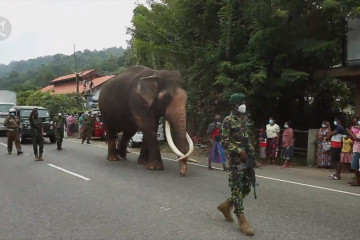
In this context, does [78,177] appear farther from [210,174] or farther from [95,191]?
[210,174]

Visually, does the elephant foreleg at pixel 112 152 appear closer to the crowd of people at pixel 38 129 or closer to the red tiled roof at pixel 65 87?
the crowd of people at pixel 38 129

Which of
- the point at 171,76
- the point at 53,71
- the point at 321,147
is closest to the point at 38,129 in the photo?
the point at 171,76

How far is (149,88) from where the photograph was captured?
11.1 meters

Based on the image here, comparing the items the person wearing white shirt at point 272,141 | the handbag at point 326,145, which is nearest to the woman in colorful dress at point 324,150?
the handbag at point 326,145

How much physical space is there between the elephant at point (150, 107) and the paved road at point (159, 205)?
75 centimetres

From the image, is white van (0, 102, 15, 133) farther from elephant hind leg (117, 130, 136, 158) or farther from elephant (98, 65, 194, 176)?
elephant (98, 65, 194, 176)

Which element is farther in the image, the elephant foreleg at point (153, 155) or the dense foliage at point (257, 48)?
the dense foliage at point (257, 48)

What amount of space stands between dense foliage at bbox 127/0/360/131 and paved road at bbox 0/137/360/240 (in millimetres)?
4162

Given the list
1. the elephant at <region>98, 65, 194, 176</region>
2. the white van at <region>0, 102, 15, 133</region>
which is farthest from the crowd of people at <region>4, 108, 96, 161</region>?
the white van at <region>0, 102, 15, 133</region>

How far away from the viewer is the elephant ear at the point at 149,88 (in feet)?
36.2

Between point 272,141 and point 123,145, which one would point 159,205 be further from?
point 272,141

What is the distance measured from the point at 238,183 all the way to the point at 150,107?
233 inches

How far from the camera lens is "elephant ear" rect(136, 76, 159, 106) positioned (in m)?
11.0

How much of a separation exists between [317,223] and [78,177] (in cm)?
595
